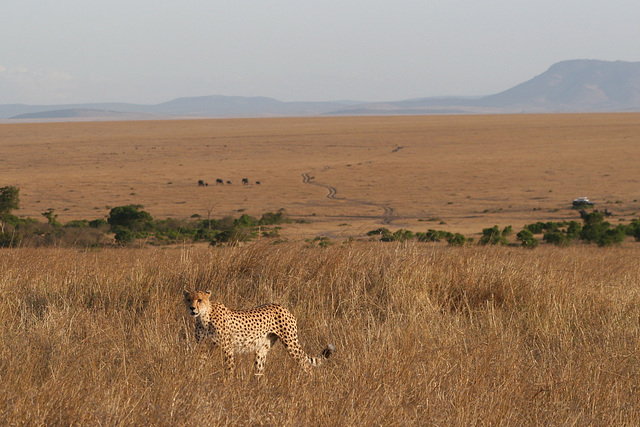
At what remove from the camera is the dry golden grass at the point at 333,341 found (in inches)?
130

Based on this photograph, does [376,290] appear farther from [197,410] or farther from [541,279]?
[197,410]

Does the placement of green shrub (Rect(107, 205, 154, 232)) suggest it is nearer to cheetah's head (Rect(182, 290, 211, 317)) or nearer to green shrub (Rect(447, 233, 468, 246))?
green shrub (Rect(447, 233, 468, 246))

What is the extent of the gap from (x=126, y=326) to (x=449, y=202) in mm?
39417

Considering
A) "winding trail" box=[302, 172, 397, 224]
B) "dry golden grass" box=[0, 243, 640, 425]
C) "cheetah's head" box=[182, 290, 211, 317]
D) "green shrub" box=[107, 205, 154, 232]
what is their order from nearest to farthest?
"dry golden grass" box=[0, 243, 640, 425] < "cheetah's head" box=[182, 290, 211, 317] < "green shrub" box=[107, 205, 154, 232] < "winding trail" box=[302, 172, 397, 224]

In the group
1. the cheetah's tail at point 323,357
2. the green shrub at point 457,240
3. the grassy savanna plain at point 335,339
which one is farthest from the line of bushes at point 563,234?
the cheetah's tail at point 323,357

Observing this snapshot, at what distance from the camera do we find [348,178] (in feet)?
185

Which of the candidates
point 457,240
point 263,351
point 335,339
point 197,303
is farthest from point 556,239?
point 197,303

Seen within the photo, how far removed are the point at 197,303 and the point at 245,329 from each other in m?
0.37

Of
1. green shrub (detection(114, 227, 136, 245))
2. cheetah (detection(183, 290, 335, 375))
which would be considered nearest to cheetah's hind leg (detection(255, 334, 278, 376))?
cheetah (detection(183, 290, 335, 375))

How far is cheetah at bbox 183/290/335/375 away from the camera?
409cm

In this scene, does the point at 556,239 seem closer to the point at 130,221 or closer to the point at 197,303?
the point at 130,221

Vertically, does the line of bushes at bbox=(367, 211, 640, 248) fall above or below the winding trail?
above

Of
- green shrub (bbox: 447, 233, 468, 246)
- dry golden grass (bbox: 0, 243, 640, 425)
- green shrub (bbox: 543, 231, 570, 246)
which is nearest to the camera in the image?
dry golden grass (bbox: 0, 243, 640, 425)

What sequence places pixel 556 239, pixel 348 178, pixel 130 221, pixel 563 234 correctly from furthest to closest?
pixel 348 178
pixel 130 221
pixel 563 234
pixel 556 239
